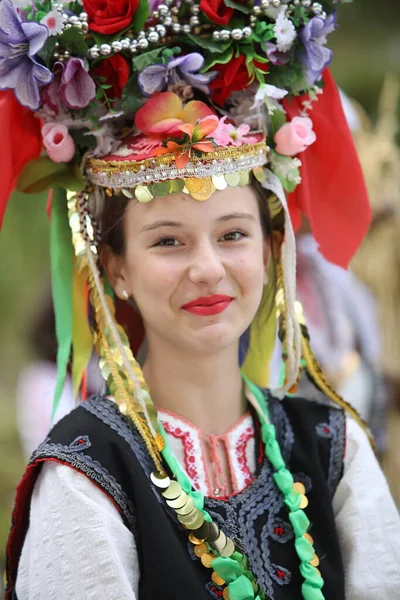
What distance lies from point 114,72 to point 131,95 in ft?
0.18

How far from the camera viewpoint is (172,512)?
150cm

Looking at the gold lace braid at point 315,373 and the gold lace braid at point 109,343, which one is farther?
the gold lace braid at point 315,373

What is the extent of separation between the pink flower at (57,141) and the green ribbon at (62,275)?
102 millimetres

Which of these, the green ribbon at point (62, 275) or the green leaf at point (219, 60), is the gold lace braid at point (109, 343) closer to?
the green ribbon at point (62, 275)

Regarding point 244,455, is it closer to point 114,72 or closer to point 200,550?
point 200,550

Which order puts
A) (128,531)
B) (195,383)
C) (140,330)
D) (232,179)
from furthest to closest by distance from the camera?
(140,330) → (195,383) → (232,179) → (128,531)

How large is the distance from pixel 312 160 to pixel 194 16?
1.39ft

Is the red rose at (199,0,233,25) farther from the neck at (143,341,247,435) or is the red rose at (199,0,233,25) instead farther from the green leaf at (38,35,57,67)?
the neck at (143,341,247,435)

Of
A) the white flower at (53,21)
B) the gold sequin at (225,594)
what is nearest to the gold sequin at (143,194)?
the white flower at (53,21)

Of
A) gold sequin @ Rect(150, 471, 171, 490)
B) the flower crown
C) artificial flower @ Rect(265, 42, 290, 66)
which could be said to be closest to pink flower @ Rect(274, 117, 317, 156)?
the flower crown

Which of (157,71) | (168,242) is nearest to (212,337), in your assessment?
(168,242)

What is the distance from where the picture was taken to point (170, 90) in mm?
1560

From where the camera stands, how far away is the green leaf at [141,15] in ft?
4.94

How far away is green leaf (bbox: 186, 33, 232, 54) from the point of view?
1.52 m
